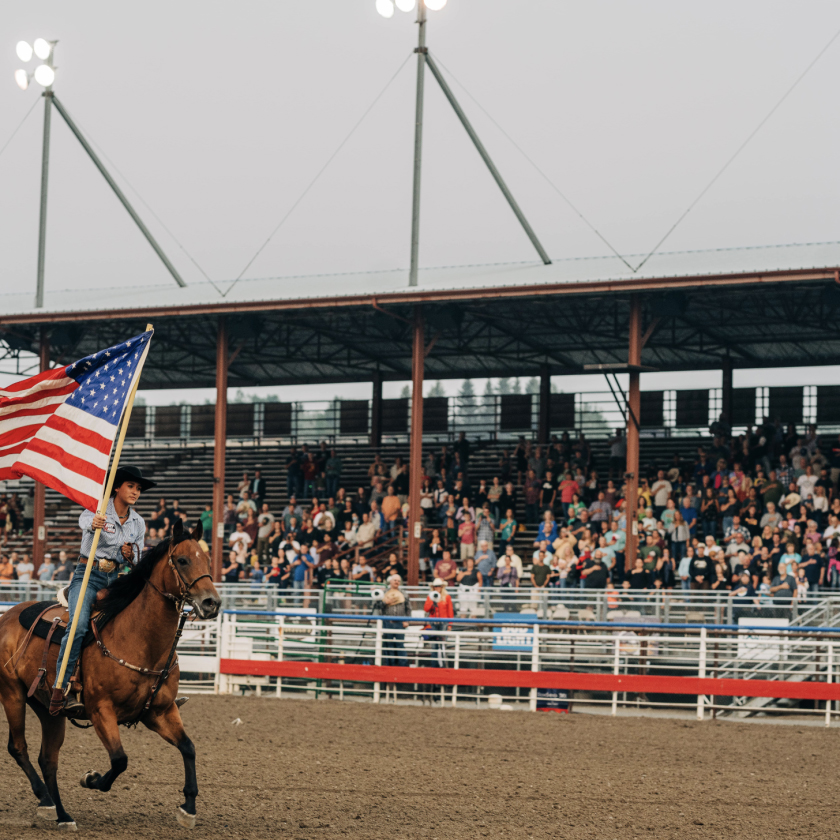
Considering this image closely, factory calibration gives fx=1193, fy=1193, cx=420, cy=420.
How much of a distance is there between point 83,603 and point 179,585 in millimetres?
895

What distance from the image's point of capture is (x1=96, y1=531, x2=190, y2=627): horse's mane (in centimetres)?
812

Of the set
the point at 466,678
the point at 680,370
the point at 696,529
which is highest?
the point at 680,370

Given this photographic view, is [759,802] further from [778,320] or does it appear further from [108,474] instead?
[778,320]

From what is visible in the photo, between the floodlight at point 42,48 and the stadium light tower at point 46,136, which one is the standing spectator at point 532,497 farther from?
the floodlight at point 42,48

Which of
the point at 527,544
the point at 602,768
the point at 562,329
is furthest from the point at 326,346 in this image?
the point at 602,768

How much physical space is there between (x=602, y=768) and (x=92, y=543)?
Result: 217 inches

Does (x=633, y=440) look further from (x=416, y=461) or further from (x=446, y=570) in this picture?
(x=416, y=461)

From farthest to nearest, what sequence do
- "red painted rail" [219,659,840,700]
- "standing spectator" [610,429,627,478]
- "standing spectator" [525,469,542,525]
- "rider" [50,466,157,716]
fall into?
"standing spectator" [610,429,627,478]
"standing spectator" [525,469,542,525]
"red painted rail" [219,659,840,700]
"rider" [50,466,157,716]

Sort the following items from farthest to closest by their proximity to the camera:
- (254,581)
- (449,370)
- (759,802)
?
(449,370)
(254,581)
(759,802)

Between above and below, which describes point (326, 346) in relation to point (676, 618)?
above

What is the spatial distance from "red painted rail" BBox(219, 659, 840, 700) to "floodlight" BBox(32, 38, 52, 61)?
20.2m

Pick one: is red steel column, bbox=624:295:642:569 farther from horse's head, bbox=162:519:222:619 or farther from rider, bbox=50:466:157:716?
horse's head, bbox=162:519:222:619

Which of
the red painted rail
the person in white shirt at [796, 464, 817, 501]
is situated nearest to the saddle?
the red painted rail

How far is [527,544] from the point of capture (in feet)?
91.6
